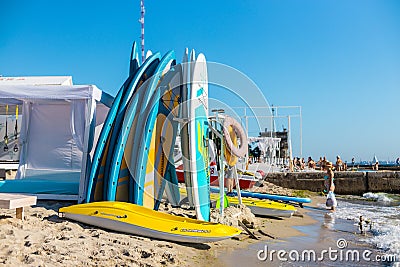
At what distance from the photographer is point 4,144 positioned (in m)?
13.2

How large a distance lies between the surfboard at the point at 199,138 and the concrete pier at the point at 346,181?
14276 millimetres

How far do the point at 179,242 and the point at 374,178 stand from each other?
1907cm

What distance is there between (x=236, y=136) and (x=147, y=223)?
286cm

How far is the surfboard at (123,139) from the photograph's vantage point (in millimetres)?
6414

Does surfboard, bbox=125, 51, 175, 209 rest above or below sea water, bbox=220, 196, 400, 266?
above

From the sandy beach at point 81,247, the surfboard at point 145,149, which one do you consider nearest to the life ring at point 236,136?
the surfboard at point 145,149

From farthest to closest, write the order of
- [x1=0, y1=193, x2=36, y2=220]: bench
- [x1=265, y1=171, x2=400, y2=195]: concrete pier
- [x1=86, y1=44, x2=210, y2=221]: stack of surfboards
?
[x1=265, y1=171, x2=400, y2=195]: concrete pier, [x1=86, y1=44, x2=210, y2=221]: stack of surfboards, [x1=0, y1=193, x2=36, y2=220]: bench

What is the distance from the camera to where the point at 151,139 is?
6879mm

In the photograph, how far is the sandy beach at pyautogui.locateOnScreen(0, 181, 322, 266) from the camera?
3866 mm

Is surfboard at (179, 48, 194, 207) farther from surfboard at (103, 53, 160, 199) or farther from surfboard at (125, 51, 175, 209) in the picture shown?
surfboard at (103, 53, 160, 199)

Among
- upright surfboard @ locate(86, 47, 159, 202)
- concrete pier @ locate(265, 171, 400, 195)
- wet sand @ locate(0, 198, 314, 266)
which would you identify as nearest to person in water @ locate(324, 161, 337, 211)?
wet sand @ locate(0, 198, 314, 266)

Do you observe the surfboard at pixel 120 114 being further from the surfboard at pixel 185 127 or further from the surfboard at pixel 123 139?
the surfboard at pixel 185 127

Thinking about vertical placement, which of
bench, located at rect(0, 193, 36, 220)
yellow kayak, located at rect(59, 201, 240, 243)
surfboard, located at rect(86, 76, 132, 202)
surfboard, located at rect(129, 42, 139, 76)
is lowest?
yellow kayak, located at rect(59, 201, 240, 243)

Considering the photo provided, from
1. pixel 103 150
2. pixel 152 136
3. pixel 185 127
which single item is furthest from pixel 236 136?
pixel 103 150
